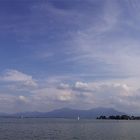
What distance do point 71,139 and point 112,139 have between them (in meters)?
10.2

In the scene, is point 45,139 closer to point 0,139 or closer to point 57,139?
point 57,139

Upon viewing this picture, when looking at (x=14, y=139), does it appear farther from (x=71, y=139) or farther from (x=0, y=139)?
(x=71, y=139)

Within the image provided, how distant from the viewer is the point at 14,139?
81.4m

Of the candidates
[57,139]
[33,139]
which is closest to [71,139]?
[57,139]

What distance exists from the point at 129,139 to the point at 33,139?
77.4 ft

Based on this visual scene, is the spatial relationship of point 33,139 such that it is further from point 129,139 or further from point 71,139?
point 129,139

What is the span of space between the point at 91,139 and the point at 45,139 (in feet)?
37.3

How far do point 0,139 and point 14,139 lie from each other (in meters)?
3.38

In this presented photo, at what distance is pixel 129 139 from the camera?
82.1m

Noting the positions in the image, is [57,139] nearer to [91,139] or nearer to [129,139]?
[91,139]

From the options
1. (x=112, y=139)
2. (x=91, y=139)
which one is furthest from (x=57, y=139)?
(x=112, y=139)

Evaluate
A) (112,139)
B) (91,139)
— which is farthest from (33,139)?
(112,139)

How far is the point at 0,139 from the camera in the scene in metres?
81.2

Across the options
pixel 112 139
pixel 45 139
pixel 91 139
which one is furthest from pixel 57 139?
pixel 112 139
